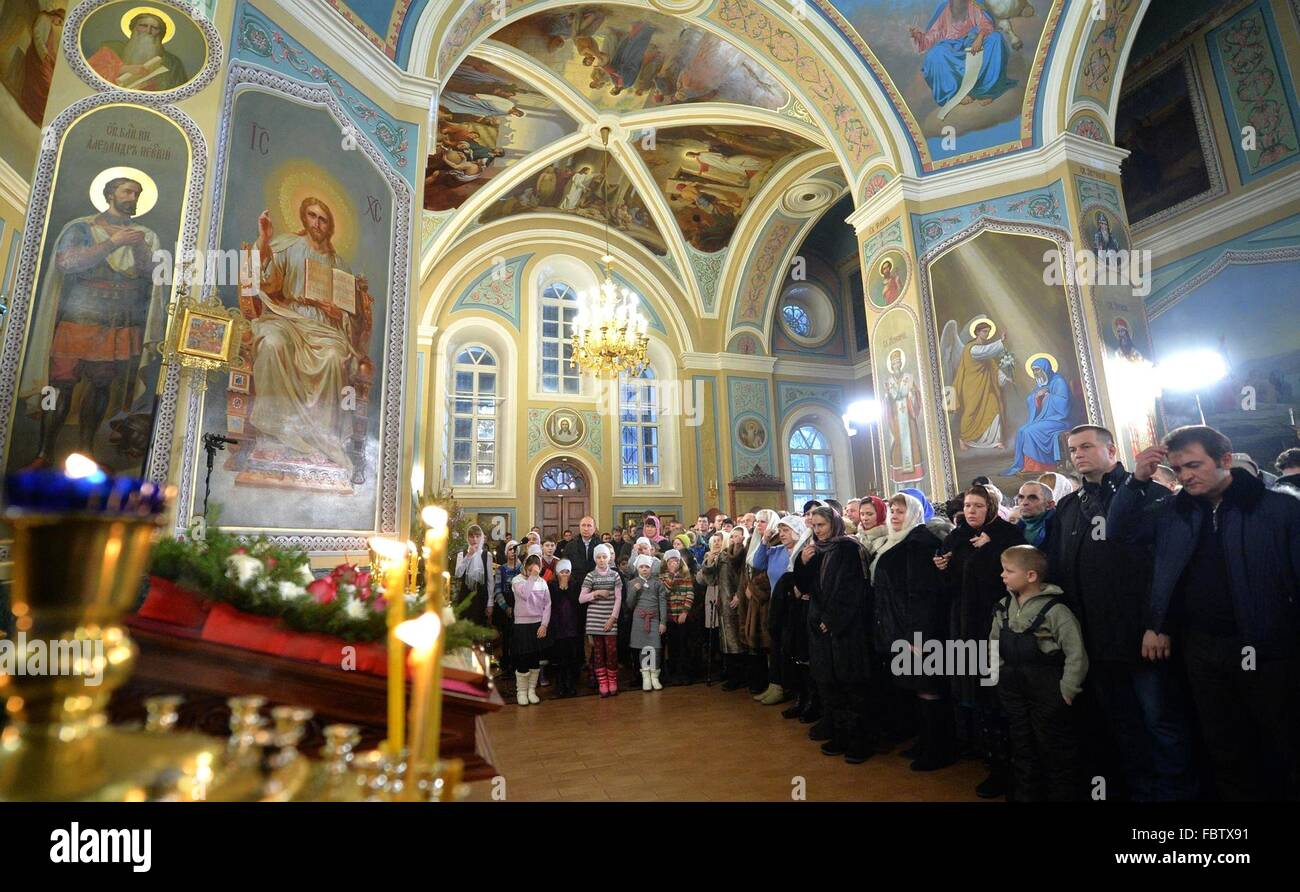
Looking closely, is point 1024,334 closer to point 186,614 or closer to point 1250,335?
point 1250,335

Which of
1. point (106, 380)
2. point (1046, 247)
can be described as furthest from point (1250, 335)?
point (106, 380)

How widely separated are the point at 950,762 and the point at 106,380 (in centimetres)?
552

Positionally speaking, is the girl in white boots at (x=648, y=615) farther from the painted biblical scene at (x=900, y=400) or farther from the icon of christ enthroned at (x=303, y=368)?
the painted biblical scene at (x=900, y=400)

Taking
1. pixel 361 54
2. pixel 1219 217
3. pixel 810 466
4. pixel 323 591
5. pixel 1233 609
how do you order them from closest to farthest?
1. pixel 323 591
2. pixel 1233 609
3. pixel 361 54
4. pixel 1219 217
5. pixel 810 466

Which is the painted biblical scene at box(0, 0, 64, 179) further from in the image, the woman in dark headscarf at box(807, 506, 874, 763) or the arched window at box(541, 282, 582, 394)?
the arched window at box(541, 282, 582, 394)

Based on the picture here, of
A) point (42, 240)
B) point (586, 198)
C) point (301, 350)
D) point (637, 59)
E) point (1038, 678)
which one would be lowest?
point (1038, 678)

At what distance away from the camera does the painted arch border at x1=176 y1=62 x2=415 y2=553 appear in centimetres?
425

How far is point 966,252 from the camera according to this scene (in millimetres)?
8406

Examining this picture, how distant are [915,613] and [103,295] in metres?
5.29

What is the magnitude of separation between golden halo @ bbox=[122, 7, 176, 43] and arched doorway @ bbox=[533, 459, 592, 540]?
33.2 feet

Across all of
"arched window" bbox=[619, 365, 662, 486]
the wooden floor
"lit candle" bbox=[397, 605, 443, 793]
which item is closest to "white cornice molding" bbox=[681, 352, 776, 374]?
"arched window" bbox=[619, 365, 662, 486]

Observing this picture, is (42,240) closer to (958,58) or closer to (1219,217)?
(958,58)

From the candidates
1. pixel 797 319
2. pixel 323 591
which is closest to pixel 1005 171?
pixel 797 319

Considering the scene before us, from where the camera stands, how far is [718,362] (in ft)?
48.4
